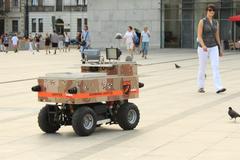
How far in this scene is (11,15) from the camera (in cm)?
11112

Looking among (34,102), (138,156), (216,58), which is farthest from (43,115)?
(216,58)

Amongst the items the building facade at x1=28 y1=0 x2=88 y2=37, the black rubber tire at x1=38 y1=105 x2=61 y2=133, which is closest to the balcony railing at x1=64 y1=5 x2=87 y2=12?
the building facade at x1=28 y1=0 x2=88 y2=37

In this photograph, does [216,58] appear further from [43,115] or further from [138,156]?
[138,156]

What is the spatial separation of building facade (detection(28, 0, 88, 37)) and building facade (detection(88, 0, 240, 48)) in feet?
168

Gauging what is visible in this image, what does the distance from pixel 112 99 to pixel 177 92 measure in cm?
651

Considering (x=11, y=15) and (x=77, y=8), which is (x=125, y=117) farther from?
(x=11, y=15)

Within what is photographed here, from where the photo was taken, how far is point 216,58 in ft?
53.6

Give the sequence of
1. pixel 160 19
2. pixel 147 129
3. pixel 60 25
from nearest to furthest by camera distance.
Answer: pixel 147 129 → pixel 160 19 → pixel 60 25

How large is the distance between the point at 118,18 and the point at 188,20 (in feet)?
18.6

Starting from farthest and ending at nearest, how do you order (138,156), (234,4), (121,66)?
1. (234,4)
2. (121,66)
3. (138,156)

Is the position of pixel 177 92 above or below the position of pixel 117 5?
below

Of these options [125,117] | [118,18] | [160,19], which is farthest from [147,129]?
[118,18]

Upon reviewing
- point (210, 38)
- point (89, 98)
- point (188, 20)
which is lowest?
point (89, 98)

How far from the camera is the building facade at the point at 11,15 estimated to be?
110312mm
